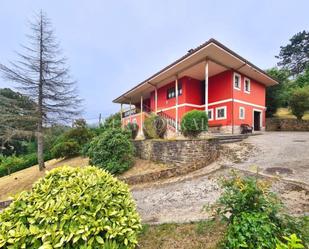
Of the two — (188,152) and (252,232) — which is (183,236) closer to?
(252,232)

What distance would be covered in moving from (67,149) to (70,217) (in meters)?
15.9

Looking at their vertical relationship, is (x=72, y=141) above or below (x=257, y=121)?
below

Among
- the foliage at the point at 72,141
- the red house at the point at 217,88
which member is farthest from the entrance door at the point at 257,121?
the foliage at the point at 72,141

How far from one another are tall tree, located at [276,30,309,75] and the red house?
26165 mm

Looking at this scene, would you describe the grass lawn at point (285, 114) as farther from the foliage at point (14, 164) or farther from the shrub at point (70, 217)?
the foliage at point (14, 164)

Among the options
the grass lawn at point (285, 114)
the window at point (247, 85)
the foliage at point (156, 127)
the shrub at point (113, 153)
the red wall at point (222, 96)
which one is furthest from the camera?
the grass lawn at point (285, 114)

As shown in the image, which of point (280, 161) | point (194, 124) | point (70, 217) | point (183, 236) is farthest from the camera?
point (194, 124)

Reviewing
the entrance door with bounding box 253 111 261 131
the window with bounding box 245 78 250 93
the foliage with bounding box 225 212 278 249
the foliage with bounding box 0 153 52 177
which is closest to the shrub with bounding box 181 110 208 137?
the foliage with bounding box 225 212 278 249

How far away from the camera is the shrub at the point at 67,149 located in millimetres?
17202

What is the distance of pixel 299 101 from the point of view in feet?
65.7

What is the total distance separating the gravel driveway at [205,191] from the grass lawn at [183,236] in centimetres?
32

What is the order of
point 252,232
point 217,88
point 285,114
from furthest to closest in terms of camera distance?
point 285,114, point 217,88, point 252,232

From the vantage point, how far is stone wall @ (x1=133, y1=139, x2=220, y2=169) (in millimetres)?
9664

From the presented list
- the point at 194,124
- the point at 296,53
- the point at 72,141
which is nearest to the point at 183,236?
the point at 194,124
